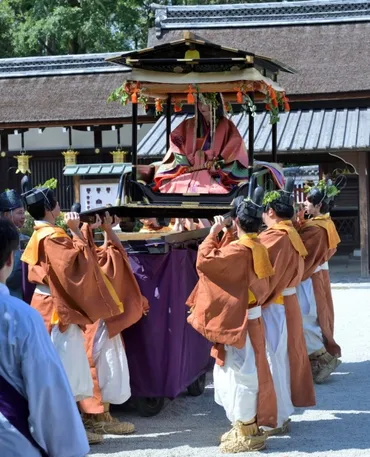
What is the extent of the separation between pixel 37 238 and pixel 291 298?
1720mm

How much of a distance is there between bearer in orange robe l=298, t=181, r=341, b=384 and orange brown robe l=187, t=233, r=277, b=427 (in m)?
1.83

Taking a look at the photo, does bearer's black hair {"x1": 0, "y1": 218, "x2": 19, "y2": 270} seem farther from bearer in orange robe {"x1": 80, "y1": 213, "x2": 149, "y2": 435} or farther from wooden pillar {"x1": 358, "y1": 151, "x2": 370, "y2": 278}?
wooden pillar {"x1": 358, "y1": 151, "x2": 370, "y2": 278}

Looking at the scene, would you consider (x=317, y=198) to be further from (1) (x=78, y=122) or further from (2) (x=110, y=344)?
(1) (x=78, y=122)

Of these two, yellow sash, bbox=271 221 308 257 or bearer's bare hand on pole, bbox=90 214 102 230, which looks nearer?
bearer's bare hand on pole, bbox=90 214 102 230

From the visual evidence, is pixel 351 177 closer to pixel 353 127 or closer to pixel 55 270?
pixel 353 127

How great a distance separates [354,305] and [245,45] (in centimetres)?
741

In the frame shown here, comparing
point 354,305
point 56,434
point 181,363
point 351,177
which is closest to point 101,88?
point 351,177

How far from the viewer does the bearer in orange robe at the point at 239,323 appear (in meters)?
4.92

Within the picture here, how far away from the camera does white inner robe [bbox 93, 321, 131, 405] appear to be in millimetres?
5414

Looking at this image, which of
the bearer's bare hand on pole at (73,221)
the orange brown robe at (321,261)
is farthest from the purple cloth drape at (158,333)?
the orange brown robe at (321,261)

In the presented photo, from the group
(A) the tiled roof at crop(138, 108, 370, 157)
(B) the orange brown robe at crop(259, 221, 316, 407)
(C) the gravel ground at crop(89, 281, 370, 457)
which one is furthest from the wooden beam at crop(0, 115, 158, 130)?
(B) the orange brown robe at crop(259, 221, 316, 407)

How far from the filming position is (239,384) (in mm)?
4941

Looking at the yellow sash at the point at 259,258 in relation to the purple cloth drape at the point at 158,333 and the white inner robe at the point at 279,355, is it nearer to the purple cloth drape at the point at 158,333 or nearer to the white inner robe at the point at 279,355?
the white inner robe at the point at 279,355

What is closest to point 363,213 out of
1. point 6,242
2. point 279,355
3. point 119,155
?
point 119,155
